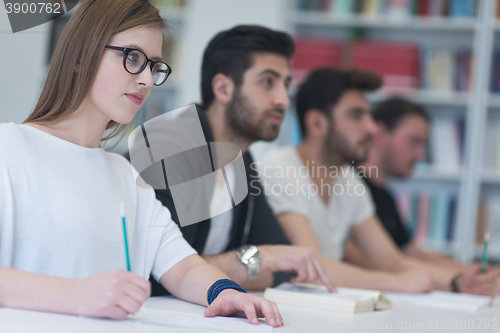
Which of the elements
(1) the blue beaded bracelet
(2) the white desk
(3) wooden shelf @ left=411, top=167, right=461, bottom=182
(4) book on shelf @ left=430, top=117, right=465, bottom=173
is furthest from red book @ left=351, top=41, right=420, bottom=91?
(1) the blue beaded bracelet

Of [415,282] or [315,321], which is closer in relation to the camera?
[315,321]

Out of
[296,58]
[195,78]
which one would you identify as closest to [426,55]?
[296,58]

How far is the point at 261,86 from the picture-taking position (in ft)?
5.10

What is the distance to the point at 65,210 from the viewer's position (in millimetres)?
941

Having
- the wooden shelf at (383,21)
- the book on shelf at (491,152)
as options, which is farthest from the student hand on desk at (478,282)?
the wooden shelf at (383,21)

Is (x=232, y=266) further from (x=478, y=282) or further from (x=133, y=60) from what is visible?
(x=478, y=282)

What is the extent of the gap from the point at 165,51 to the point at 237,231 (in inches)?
22.8

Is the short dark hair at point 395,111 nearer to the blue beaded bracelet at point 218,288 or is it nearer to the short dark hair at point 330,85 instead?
the short dark hair at point 330,85

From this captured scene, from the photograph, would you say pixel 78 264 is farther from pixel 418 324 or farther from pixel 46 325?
pixel 418 324

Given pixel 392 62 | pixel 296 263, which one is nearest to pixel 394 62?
pixel 392 62

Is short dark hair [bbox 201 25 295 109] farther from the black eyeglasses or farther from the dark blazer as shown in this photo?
the black eyeglasses

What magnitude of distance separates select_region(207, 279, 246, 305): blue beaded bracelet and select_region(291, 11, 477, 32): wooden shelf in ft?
7.17

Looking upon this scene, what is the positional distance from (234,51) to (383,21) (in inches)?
63.5

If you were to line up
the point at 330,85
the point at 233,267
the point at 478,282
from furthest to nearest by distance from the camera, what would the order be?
the point at 330,85
the point at 478,282
the point at 233,267
